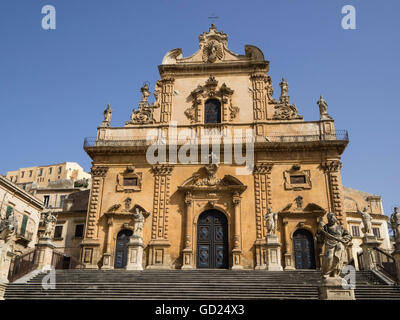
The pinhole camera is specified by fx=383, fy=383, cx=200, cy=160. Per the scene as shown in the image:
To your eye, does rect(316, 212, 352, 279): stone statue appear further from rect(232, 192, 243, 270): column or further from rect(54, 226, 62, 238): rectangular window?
rect(54, 226, 62, 238): rectangular window

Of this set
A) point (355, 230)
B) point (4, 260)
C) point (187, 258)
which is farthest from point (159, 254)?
point (355, 230)

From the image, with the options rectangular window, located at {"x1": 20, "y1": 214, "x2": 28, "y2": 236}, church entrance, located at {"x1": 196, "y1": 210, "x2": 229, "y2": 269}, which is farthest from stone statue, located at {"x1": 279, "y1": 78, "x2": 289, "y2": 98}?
rectangular window, located at {"x1": 20, "y1": 214, "x2": 28, "y2": 236}

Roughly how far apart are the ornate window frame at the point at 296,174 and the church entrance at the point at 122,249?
9565mm

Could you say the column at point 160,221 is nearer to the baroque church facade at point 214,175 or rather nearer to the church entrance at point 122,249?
the baroque church facade at point 214,175

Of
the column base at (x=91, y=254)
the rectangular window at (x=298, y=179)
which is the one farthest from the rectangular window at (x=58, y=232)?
the rectangular window at (x=298, y=179)

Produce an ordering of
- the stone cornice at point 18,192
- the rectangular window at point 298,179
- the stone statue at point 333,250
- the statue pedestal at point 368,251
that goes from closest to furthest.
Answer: the stone statue at point 333,250
the statue pedestal at point 368,251
the rectangular window at point 298,179
the stone cornice at point 18,192

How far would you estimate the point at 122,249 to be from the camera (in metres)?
21.8

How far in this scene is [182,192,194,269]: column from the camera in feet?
67.8

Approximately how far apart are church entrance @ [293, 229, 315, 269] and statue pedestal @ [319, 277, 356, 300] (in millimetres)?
9768

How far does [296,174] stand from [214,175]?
482 cm

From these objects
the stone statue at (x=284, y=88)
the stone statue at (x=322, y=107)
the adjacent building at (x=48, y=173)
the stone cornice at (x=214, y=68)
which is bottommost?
the stone statue at (x=322, y=107)

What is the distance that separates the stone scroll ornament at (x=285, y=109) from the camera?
24156 mm
